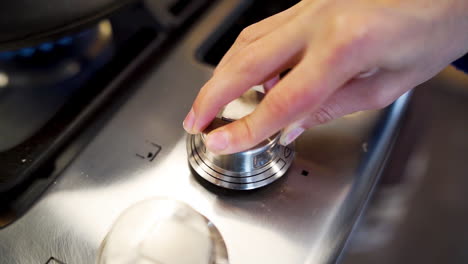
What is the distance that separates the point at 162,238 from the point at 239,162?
0.10 metres

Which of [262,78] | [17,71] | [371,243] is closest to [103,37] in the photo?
[17,71]

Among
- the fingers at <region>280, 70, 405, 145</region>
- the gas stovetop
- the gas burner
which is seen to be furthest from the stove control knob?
the gas burner

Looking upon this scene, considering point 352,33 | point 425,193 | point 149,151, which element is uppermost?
point 352,33

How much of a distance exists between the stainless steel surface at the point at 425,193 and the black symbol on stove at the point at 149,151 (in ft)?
0.71

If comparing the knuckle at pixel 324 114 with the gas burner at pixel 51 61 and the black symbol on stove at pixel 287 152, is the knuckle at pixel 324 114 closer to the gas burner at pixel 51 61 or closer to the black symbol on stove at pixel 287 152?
the black symbol on stove at pixel 287 152

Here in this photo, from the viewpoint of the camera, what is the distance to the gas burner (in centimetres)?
49

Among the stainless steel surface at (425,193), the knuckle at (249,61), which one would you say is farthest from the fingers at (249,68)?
the stainless steel surface at (425,193)

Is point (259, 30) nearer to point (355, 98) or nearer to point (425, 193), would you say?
point (355, 98)

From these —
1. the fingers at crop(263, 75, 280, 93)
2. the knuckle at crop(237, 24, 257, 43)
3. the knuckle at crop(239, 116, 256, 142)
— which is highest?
the knuckle at crop(237, 24, 257, 43)

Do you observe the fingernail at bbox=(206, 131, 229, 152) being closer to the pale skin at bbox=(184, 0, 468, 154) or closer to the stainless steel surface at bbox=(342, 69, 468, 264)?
the pale skin at bbox=(184, 0, 468, 154)

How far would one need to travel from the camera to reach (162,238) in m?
0.36

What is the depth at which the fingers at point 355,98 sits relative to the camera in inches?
14.1

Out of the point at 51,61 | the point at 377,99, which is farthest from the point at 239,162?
the point at 51,61

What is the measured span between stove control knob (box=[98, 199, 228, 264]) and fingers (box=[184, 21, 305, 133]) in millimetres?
85
